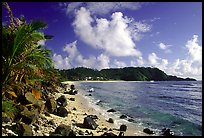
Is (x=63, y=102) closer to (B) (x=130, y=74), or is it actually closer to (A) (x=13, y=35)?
(A) (x=13, y=35)

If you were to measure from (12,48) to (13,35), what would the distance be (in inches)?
28.5

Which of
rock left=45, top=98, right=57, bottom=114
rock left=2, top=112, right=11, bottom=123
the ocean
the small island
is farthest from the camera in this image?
the small island

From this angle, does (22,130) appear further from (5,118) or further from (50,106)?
(50,106)

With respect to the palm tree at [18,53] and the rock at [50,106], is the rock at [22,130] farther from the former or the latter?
the rock at [50,106]

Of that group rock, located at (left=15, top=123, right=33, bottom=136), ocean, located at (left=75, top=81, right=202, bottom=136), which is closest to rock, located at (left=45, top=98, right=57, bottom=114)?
ocean, located at (left=75, top=81, right=202, bottom=136)

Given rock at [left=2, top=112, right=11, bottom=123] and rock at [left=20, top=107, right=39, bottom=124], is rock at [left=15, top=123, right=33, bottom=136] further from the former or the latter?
rock at [left=20, top=107, right=39, bottom=124]

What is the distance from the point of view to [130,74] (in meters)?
163

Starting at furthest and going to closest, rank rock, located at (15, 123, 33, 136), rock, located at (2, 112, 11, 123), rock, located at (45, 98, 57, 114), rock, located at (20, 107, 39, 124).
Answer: rock, located at (45, 98, 57, 114), rock, located at (20, 107, 39, 124), rock, located at (2, 112, 11, 123), rock, located at (15, 123, 33, 136)

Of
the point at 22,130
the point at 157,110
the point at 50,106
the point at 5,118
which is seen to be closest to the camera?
the point at 22,130

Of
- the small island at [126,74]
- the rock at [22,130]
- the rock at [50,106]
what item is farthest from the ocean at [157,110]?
the small island at [126,74]

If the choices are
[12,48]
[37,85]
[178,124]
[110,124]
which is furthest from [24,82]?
[178,124]

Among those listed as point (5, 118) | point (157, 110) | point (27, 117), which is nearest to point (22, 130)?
point (5, 118)

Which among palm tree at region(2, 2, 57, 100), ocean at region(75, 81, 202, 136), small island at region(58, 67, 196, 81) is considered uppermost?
small island at region(58, 67, 196, 81)

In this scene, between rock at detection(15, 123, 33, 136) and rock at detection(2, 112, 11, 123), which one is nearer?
rock at detection(15, 123, 33, 136)
